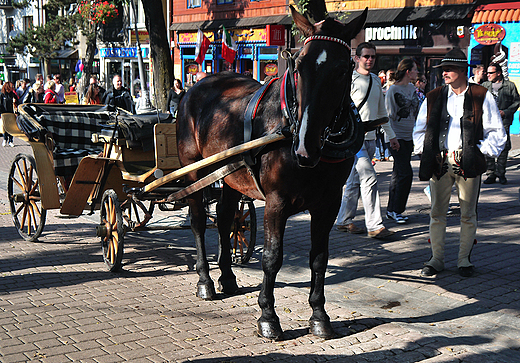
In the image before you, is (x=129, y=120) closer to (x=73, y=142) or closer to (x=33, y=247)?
(x=73, y=142)

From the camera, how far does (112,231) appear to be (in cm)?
657

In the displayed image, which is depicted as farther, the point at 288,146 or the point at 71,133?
the point at 71,133

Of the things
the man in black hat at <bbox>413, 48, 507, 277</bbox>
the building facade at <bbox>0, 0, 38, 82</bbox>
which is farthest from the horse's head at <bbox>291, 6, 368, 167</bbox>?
the building facade at <bbox>0, 0, 38, 82</bbox>

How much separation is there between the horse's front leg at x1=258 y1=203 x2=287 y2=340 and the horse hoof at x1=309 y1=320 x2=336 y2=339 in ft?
0.88

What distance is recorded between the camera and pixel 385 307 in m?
5.46

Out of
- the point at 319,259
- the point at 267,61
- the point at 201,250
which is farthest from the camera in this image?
the point at 267,61

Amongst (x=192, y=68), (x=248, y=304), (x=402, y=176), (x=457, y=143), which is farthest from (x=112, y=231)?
(x=192, y=68)

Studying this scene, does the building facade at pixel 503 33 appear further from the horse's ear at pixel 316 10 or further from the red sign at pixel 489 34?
the horse's ear at pixel 316 10

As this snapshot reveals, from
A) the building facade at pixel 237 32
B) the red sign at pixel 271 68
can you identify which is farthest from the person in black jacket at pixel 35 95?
the red sign at pixel 271 68

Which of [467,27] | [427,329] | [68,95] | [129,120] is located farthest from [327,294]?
[68,95]

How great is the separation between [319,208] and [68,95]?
25388 mm

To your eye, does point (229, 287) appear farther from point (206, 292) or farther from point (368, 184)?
point (368, 184)

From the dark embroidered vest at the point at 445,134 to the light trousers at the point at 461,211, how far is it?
0.43 ft

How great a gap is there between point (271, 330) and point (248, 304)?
2.90 ft
